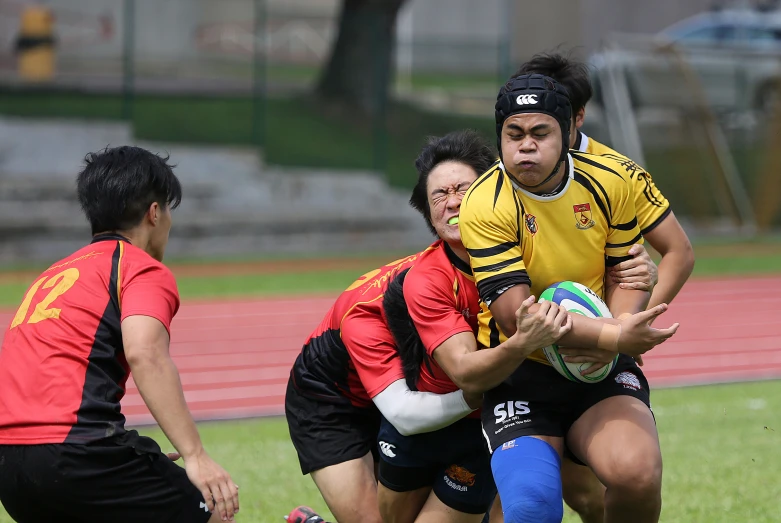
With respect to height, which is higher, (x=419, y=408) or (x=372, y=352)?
(x=372, y=352)

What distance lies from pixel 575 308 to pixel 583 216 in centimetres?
36

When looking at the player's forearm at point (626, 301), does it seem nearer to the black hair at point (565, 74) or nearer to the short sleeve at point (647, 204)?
the short sleeve at point (647, 204)

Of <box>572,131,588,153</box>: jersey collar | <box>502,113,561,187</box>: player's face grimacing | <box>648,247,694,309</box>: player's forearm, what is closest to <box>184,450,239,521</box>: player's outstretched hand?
<box>502,113,561,187</box>: player's face grimacing

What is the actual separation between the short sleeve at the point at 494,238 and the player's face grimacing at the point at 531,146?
4.1 inches

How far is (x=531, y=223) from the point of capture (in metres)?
3.88

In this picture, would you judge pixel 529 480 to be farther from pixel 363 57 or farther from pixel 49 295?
pixel 363 57

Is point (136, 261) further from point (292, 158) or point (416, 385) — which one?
point (292, 158)

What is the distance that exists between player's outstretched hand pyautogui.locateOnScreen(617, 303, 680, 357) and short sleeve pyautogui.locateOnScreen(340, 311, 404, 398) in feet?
3.34

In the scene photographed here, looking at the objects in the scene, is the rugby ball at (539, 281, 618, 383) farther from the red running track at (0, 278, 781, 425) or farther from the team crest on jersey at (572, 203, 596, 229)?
the red running track at (0, 278, 781, 425)

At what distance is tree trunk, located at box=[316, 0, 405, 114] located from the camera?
20469 mm

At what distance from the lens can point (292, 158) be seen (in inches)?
802

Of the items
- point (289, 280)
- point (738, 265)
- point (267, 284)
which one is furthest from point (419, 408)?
point (738, 265)

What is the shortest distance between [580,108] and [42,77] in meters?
18.5

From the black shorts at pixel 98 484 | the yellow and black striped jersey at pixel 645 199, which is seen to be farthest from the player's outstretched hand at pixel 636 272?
the black shorts at pixel 98 484
